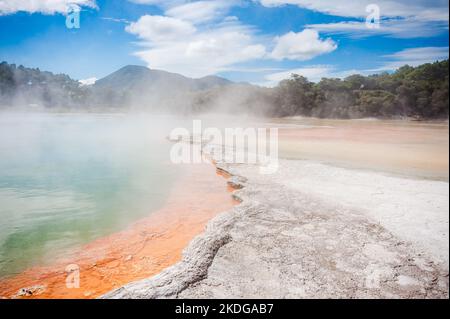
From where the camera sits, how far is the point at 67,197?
264 inches

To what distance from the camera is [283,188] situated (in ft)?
20.5

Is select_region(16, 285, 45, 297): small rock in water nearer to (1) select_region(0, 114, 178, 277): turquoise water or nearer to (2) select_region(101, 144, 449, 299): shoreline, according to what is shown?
(1) select_region(0, 114, 178, 277): turquoise water

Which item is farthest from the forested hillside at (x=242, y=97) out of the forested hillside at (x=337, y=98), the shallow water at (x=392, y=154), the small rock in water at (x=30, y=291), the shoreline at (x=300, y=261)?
the small rock in water at (x=30, y=291)

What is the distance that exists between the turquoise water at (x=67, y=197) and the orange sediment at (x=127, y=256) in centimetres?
31

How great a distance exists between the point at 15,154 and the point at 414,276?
13360 mm

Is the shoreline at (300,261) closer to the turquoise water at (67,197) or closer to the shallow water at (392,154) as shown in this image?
the turquoise water at (67,197)

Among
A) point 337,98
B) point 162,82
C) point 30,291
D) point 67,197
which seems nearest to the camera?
point 30,291

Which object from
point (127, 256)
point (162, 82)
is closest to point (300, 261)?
point (127, 256)

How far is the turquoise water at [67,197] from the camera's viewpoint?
4523 millimetres

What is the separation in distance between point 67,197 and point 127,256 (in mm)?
3555

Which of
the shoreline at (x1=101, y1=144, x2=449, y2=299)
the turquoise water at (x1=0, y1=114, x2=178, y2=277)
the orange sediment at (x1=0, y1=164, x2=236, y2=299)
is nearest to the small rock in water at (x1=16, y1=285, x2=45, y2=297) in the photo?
the orange sediment at (x1=0, y1=164, x2=236, y2=299)

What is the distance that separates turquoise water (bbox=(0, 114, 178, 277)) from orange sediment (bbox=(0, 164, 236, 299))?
1.01 ft

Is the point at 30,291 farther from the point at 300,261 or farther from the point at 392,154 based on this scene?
the point at 392,154

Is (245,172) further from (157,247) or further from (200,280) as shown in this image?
(200,280)
